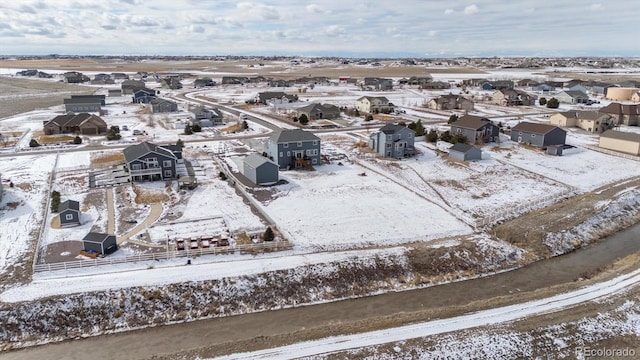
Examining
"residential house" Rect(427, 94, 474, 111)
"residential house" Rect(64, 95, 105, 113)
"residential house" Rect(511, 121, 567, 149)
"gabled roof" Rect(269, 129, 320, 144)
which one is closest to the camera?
"gabled roof" Rect(269, 129, 320, 144)

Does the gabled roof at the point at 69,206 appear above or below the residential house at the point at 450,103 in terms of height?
below

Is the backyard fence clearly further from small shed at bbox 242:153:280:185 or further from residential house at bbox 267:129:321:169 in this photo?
residential house at bbox 267:129:321:169

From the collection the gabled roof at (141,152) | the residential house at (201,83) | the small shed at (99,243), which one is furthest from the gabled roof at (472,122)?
the residential house at (201,83)

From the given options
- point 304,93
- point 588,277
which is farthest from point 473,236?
point 304,93

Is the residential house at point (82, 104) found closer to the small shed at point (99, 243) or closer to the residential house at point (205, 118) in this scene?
the residential house at point (205, 118)

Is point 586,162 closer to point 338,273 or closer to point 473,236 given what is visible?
point 473,236

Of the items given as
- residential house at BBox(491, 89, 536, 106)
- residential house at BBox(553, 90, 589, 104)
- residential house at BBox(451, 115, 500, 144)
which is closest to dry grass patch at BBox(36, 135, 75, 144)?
residential house at BBox(451, 115, 500, 144)
